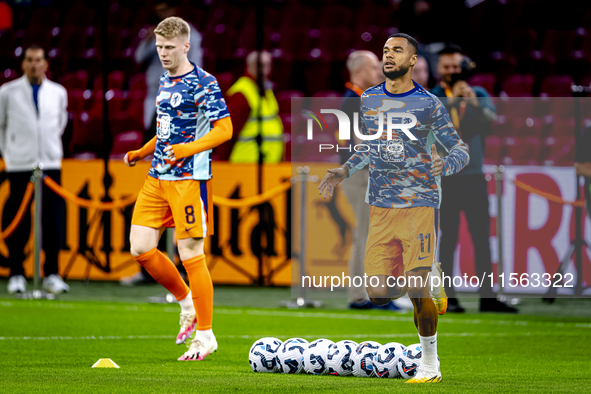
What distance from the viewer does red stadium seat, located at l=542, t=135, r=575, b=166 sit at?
8.37 metres

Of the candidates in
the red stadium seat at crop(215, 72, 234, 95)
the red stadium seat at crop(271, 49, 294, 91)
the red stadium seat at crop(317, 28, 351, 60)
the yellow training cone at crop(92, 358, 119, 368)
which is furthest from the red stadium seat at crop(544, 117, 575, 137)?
the red stadium seat at crop(317, 28, 351, 60)

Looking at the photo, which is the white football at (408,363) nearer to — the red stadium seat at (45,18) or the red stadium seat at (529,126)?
Answer: the red stadium seat at (529,126)

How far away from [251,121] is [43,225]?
2.55m

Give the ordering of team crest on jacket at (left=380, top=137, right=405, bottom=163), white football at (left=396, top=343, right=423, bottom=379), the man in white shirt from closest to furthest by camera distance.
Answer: team crest on jacket at (left=380, top=137, right=405, bottom=163)
white football at (left=396, top=343, right=423, bottom=379)
the man in white shirt

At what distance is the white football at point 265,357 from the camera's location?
5.11m

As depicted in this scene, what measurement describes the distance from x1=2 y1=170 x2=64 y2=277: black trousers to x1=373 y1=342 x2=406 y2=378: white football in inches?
218

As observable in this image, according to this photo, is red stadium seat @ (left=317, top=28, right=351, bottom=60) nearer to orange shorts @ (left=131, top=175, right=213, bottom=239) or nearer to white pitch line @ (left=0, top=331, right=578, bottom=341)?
white pitch line @ (left=0, top=331, right=578, bottom=341)

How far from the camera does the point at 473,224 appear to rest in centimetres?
809

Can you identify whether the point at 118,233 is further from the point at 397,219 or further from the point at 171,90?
the point at 397,219

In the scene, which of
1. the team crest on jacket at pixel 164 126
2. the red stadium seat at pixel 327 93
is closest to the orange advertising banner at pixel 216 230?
the red stadium seat at pixel 327 93

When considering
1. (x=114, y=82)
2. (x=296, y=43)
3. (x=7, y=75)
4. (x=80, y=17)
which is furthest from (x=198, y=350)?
(x=80, y=17)

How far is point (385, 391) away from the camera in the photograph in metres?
4.29

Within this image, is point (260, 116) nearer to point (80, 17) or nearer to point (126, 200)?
point (126, 200)

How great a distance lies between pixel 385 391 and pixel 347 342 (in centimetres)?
85
